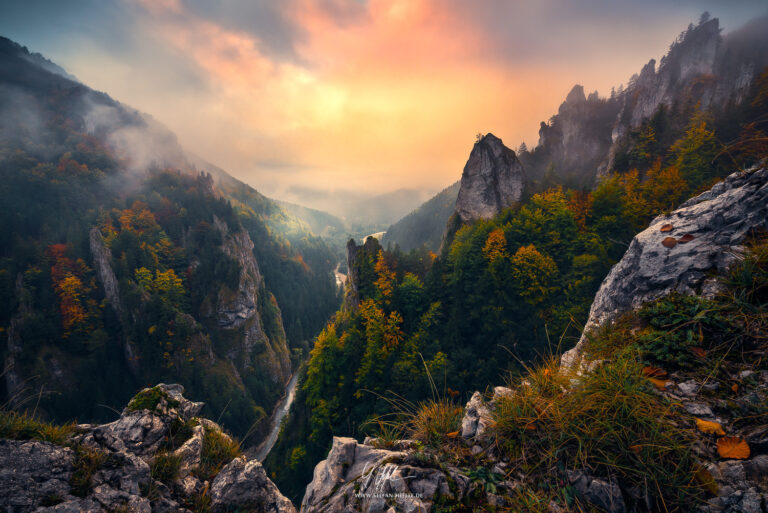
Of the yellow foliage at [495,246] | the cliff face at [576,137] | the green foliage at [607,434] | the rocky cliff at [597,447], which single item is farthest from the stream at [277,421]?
the cliff face at [576,137]

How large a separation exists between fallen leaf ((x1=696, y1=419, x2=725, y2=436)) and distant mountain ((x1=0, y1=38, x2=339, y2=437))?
31207 millimetres

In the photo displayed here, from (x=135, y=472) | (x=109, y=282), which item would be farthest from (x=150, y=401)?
(x=109, y=282)

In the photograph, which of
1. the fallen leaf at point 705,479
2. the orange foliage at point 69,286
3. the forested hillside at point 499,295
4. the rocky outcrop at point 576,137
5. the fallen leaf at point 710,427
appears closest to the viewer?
the fallen leaf at point 705,479

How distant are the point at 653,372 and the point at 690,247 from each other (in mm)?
3786

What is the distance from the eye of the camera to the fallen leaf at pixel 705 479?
226 centimetres

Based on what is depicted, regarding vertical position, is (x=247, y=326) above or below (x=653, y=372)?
below

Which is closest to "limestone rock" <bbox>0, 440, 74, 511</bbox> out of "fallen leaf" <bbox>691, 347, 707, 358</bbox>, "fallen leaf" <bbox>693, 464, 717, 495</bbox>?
"fallen leaf" <bbox>693, 464, 717, 495</bbox>

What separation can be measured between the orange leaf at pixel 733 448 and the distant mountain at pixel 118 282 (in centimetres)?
3127

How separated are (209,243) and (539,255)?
6825cm

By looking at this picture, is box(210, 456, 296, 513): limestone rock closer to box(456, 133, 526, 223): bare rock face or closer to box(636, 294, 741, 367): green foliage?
box(636, 294, 741, 367): green foliage

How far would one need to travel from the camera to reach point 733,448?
2.41m

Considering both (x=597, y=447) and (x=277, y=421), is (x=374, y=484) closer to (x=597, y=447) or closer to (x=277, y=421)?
(x=597, y=447)

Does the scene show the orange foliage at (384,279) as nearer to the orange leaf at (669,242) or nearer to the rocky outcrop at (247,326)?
the orange leaf at (669,242)

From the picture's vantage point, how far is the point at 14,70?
9181cm
